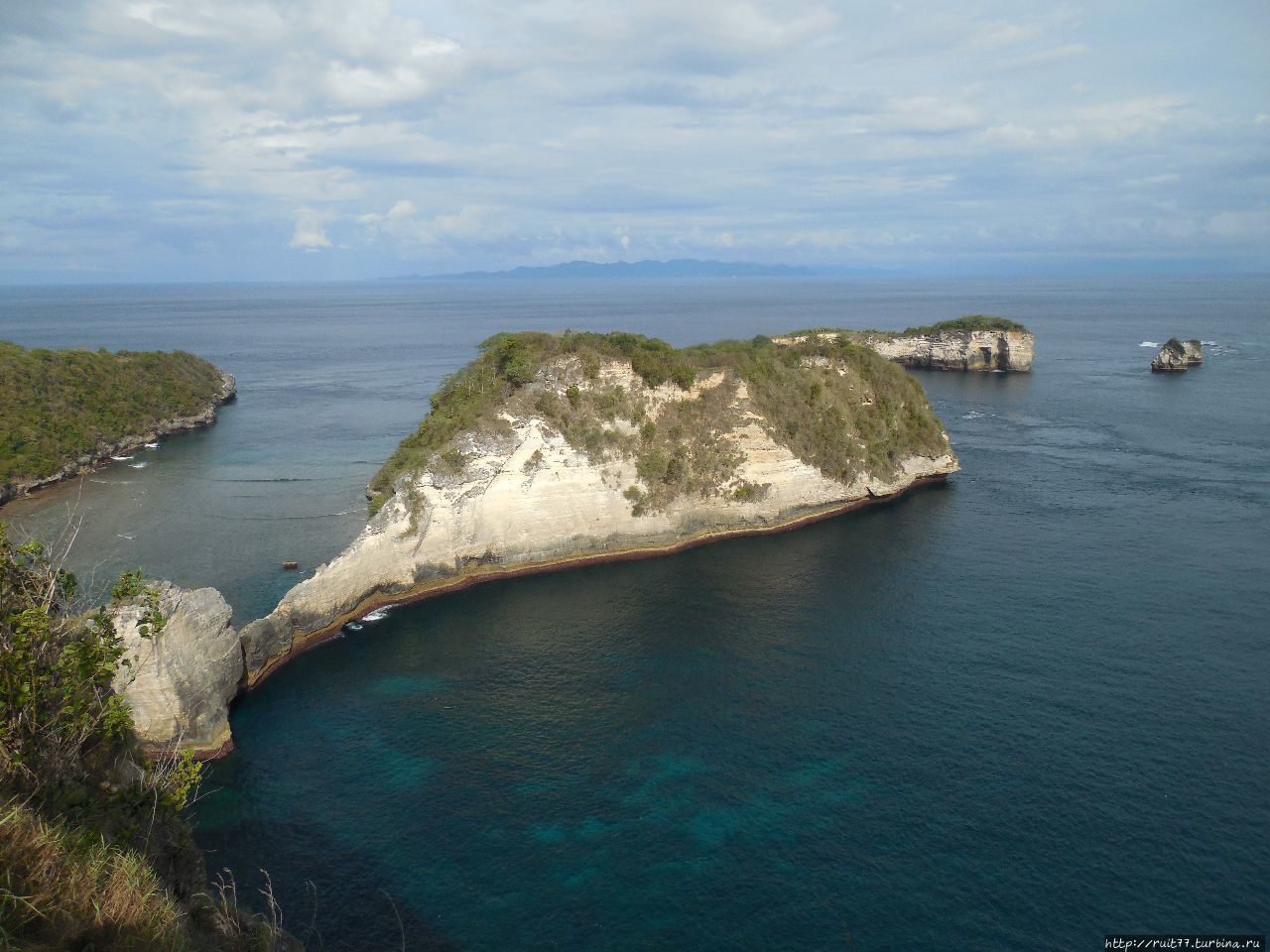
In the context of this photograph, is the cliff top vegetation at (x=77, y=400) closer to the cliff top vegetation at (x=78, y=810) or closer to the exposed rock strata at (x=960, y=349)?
the cliff top vegetation at (x=78, y=810)

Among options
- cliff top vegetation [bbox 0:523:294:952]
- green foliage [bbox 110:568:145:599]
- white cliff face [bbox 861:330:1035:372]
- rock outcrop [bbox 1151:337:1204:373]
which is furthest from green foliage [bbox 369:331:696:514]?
rock outcrop [bbox 1151:337:1204:373]

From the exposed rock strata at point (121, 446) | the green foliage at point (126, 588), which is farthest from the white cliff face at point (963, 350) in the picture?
the green foliage at point (126, 588)

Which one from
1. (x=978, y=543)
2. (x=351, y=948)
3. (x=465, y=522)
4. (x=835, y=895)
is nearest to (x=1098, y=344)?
(x=978, y=543)

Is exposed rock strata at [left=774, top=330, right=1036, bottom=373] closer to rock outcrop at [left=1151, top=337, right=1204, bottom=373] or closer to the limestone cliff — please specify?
rock outcrop at [left=1151, top=337, right=1204, bottom=373]

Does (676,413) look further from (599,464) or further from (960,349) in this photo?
(960,349)

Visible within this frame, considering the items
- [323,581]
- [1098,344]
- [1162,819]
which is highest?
[1098,344]

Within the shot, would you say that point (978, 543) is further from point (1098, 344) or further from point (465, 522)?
point (1098, 344)
